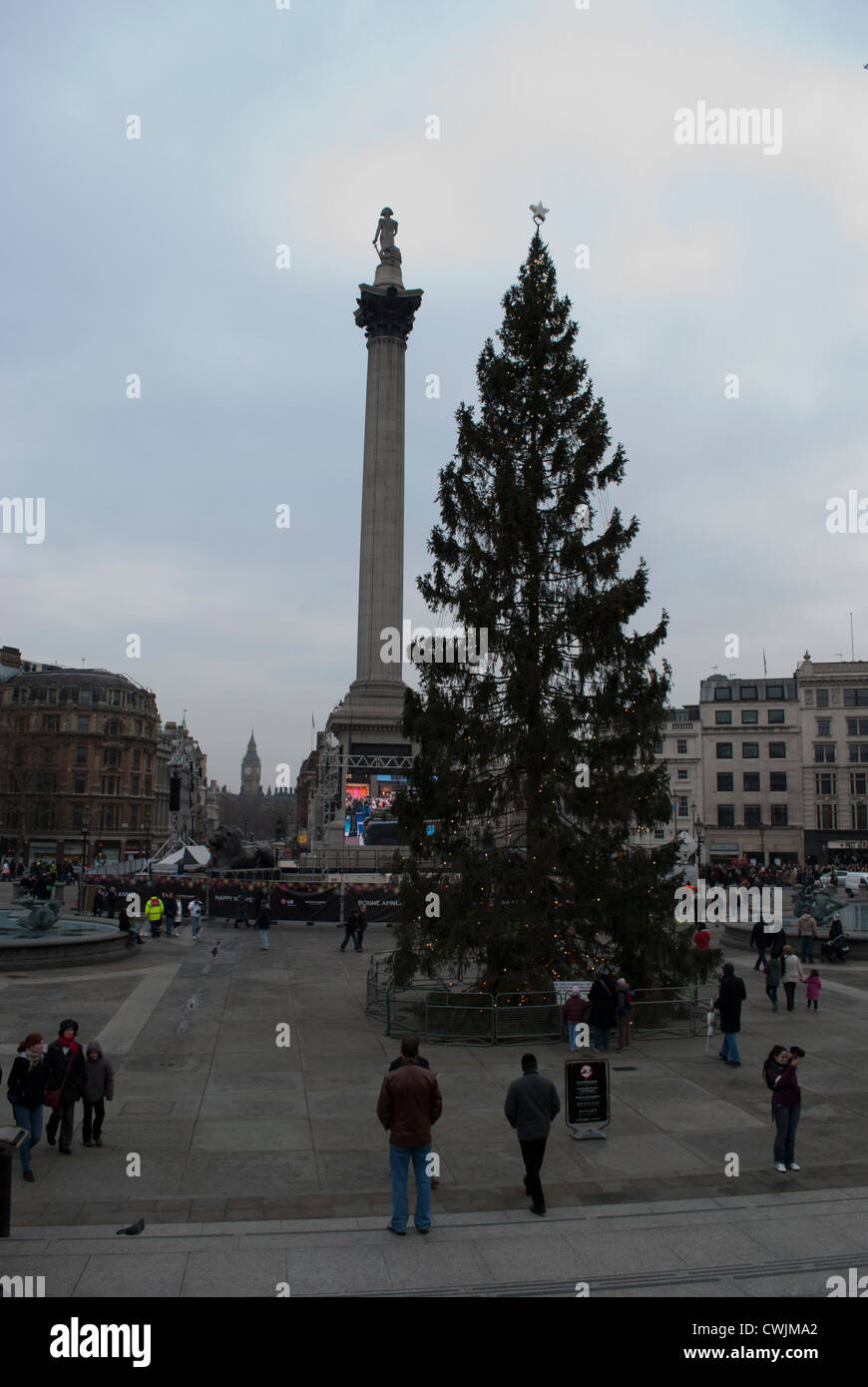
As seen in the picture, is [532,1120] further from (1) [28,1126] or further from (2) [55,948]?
(2) [55,948]

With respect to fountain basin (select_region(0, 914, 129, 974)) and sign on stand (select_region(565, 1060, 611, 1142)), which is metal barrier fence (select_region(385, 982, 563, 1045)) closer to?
sign on stand (select_region(565, 1060, 611, 1142))

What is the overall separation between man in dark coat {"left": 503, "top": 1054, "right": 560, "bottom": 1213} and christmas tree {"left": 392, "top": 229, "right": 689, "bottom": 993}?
8.41 metres

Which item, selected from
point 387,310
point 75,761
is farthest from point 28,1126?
point 75,761

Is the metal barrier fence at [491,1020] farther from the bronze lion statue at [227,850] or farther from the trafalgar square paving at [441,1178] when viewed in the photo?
the bronze lion statue at [227,850]

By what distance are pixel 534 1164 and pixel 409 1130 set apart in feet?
4.83

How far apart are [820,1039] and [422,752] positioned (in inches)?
358

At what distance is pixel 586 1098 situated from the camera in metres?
11.3

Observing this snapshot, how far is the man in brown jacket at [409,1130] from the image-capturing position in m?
8.47

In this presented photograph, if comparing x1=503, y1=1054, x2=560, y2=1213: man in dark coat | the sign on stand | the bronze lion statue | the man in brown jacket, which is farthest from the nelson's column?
the man in brown jacket

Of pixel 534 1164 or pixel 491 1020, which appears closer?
pixel 534 1164
